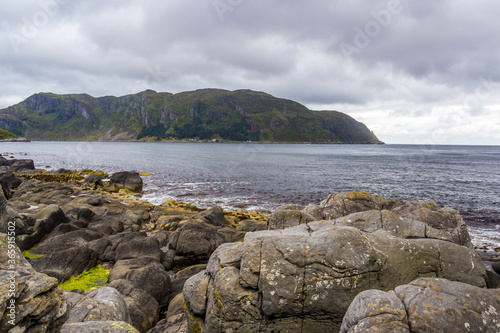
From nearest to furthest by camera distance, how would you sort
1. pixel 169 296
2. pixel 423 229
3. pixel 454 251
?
pixel 454 251, pixel 423 229, pixel 169 296

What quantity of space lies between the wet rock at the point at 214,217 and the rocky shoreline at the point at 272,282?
7519 millimetres

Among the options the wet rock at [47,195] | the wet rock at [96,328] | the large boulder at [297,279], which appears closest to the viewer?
the wet rock at [96,328]

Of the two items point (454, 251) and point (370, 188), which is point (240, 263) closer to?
point (454, 251)

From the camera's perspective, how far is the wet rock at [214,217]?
24.7 meters

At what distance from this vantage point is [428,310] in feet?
19.3

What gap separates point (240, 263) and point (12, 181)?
49.5 m

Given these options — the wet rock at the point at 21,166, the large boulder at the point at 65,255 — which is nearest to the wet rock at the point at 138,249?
the large boulder at the point at 65,255

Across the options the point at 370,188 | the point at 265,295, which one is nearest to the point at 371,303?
the point at 265,295

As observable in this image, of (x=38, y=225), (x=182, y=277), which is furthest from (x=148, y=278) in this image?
(x=38, y=225)

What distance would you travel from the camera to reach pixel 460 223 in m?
15.3

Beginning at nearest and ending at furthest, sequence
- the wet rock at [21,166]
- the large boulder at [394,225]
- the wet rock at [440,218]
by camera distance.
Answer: the large boulder at [394,225] < the wet rock at [440,218] < the wet rock at [21,166]

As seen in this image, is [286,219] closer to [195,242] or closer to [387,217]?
[387,217]

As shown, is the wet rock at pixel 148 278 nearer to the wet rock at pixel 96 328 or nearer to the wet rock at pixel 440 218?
the wet rock at pixel 96 328

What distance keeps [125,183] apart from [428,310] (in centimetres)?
4756
